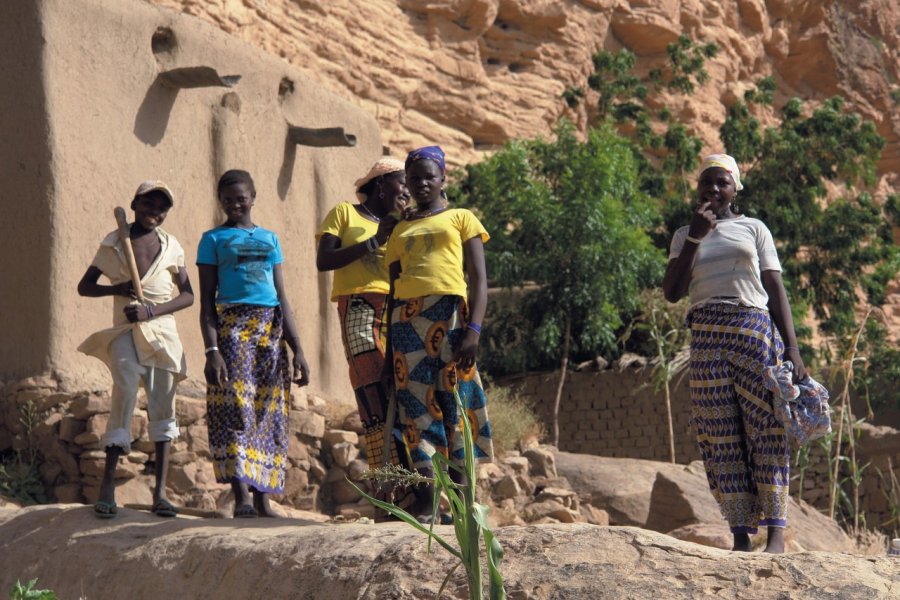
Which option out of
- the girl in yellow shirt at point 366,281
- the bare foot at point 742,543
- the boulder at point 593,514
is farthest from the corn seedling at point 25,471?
the bare foot at point 742,543

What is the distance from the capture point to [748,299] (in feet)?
15.9

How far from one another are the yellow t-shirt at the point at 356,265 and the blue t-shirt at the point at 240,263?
255 mm

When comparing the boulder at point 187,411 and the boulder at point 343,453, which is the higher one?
the boulder at point 187,411

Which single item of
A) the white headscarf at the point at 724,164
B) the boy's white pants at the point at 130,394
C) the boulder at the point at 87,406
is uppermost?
the white headscarf at the point at 724,164

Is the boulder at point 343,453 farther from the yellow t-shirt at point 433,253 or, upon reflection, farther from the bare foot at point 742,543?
the bare foot at point 742,543

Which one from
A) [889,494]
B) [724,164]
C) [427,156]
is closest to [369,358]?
[427,156]

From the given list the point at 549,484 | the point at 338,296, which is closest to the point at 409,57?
the point at 549,484

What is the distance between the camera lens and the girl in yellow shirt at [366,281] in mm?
5375

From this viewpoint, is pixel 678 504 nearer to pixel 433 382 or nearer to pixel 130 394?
pixel 433 382

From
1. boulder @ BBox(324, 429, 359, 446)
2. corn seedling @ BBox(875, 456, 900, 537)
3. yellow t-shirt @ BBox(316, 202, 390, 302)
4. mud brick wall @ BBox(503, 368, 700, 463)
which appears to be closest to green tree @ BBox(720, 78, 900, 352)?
mud brick wall @ BBox(503, 368, 700, 463)

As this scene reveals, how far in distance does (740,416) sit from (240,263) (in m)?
2.10

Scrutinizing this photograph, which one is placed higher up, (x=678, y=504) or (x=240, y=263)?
(x=240, y=263)

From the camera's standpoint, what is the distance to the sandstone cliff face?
59.4 ft

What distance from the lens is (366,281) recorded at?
551 cm
